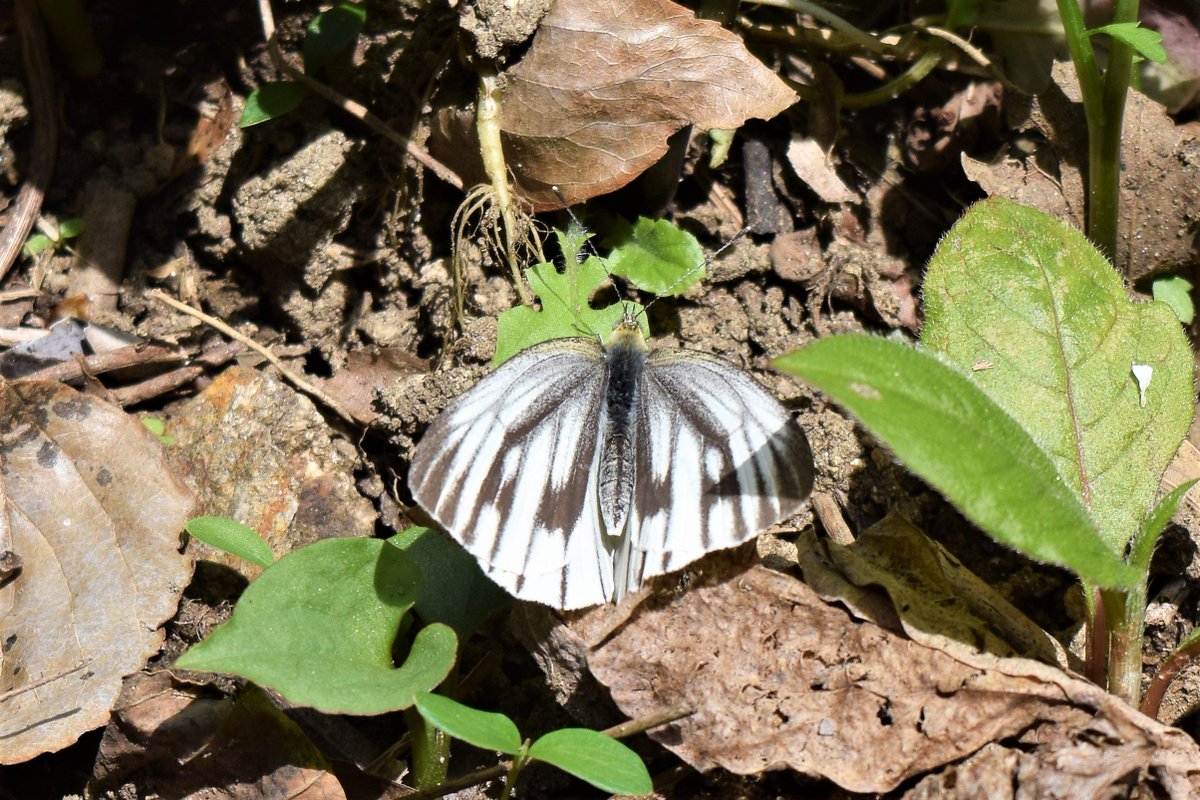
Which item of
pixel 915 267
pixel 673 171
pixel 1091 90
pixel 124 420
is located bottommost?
pixel 124 420

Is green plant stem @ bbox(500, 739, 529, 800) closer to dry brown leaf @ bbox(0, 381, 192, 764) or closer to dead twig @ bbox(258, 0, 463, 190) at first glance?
dry brown leaf @ bbox(0, 381, 192, 764)

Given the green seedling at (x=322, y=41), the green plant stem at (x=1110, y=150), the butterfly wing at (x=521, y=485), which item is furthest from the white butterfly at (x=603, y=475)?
the green plant stem at (x=1110, y=150)

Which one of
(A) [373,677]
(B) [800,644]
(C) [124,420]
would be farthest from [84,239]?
(B) [800,644]

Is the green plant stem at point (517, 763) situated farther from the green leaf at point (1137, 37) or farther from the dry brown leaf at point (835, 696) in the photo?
the green leaf at point (1137, 37)

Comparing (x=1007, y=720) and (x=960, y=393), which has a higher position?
(x=960, y=393)

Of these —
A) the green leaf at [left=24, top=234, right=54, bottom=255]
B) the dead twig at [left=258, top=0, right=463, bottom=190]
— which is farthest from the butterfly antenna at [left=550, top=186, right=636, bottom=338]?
the green leaf at [left=24, top=234, right=54, bottom=255]

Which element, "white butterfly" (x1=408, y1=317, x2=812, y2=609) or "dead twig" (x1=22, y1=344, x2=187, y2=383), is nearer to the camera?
"white butterfly" (x1=408, y1=317, x2=812, y2=609)

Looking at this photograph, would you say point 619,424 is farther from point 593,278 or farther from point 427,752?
point 427,752

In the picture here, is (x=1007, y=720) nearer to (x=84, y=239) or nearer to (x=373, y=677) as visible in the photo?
(x=373, y=677)
